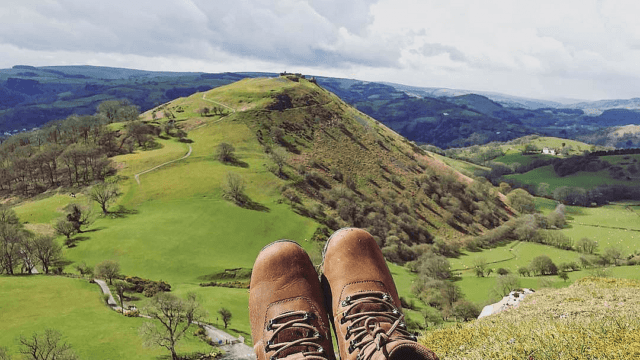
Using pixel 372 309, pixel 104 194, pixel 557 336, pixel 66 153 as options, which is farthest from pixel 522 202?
pixel 66 153

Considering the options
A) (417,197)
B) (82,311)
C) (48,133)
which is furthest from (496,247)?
(48,133)

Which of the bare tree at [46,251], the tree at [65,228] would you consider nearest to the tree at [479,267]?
the bare tree at [46,251]

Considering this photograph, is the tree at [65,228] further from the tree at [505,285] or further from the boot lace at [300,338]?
the tree at [505,285]

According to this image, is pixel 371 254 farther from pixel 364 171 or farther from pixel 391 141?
pixel 391 141

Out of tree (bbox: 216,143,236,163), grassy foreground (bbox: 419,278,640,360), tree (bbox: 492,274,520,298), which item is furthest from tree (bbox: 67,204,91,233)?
tree (bbox: 492,274,520,298)

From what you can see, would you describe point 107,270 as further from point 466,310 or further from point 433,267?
point 433,267
